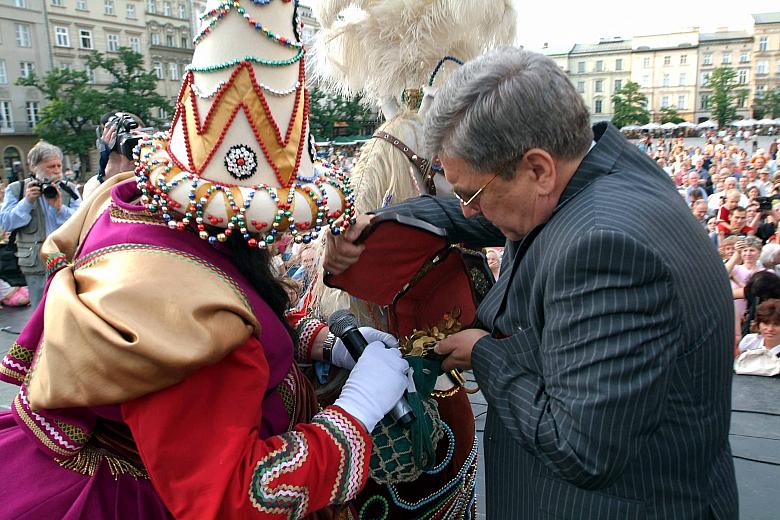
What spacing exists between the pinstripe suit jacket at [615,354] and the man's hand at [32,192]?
5.33m

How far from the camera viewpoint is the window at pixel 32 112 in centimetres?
3862

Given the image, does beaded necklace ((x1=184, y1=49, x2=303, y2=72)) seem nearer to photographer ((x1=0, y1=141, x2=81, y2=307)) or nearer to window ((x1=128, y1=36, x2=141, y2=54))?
photographer ((x1=0, y1=141, x2=81, y2=307))

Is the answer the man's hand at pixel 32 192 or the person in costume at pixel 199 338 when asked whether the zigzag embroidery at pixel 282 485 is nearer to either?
the person in costume at pixel 199 338

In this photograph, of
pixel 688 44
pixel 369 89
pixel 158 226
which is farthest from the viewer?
pixel 688 44

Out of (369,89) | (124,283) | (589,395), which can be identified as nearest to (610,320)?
(589,395)

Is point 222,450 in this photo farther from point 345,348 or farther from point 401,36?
point 401,36

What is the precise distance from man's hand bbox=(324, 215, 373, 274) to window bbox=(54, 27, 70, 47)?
45200 mm

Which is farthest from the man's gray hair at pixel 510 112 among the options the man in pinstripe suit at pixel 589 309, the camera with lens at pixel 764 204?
the camera with lens at pixel 764 204

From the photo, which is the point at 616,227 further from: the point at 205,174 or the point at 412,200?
the point at 412,200

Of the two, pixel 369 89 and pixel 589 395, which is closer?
pixel 589 395

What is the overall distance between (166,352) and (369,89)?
5.94ft

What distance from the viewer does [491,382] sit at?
1327mm

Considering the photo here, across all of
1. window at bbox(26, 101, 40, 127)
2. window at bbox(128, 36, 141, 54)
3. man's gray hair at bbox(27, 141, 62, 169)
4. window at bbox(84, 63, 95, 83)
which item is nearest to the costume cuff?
man's gray hair at bbox(27, 141, 62, 169)

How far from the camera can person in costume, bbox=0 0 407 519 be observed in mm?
1132
